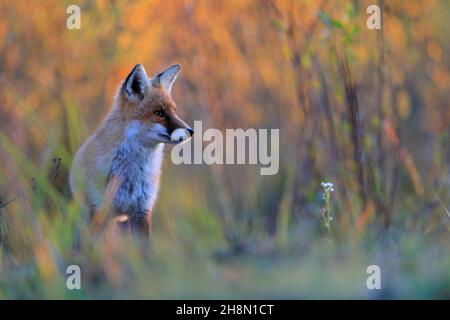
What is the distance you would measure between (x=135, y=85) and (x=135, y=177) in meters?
0.67

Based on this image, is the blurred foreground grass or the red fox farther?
the red fox

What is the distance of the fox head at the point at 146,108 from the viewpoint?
4926 millimetres

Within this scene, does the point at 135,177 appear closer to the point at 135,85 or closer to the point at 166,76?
the point at 135,85

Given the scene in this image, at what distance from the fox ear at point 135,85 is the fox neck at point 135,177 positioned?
333mm

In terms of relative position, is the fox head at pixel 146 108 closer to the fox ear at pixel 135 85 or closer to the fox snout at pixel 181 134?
the fox ear at pixel 135 85

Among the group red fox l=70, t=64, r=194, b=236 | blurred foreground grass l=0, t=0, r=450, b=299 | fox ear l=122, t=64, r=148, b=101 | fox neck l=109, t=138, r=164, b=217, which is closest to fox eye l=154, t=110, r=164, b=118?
red fox l=70, t=64, r=194, b=236

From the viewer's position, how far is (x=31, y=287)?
3.97 metres

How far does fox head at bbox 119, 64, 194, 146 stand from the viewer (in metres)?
4.93

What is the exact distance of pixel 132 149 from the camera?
500 centimetres

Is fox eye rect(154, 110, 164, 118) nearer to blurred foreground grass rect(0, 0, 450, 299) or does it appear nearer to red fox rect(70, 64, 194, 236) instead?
red fox rect(70, 64, 194, 236)

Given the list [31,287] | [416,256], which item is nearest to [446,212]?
[416,256]
